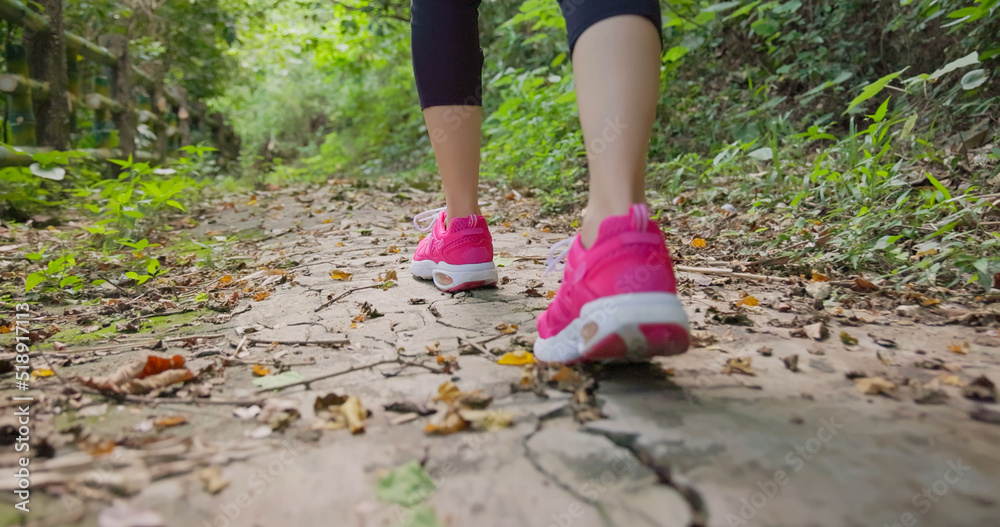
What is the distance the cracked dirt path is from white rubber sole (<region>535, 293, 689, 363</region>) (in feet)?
0.25

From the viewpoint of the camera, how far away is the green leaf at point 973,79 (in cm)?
212

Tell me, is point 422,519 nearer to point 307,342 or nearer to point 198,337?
point 307,342

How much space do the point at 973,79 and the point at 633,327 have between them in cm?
219

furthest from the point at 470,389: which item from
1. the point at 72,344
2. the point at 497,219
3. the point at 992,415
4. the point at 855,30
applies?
the point at 855,30

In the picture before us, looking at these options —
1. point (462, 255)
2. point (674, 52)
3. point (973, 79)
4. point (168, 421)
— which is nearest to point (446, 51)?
point (462, 255)

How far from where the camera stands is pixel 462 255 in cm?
172

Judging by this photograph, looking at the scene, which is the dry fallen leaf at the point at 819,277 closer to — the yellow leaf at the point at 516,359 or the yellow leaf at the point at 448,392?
the yellow leaf at the point at 516,359

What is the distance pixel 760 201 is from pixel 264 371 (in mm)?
2254

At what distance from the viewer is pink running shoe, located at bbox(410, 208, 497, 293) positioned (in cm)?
171

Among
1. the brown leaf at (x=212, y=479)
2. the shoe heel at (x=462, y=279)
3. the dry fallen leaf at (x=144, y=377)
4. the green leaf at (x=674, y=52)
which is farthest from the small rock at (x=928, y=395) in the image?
the green leaf at (x=674, y=52)

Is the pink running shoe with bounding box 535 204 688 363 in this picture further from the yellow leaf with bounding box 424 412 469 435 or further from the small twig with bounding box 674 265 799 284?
the small twig with bounding box 674 265 799 284

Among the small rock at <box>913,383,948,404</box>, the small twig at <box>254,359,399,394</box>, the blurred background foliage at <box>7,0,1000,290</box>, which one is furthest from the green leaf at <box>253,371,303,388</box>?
the blurred background foliage at <box>7,0,1000,290</box>

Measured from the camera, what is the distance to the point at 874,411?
0.85 meters

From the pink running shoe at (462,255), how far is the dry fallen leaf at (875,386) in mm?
1031
